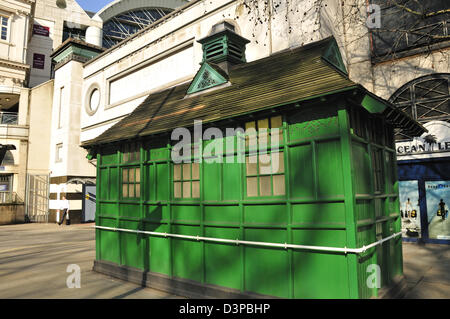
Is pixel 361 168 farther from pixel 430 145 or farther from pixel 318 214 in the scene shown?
pixel 430 145

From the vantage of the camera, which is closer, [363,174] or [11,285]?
[363,174]

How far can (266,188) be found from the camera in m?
6.09

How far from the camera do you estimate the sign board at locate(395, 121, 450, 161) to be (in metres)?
12.1

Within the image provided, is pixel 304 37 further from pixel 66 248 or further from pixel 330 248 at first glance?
pixel 66 248

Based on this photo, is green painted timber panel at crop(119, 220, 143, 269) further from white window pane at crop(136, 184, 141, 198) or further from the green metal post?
the green metal post

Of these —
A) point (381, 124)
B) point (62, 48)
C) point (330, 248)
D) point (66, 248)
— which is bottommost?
point (66, 248)

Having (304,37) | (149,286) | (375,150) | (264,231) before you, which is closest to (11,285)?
(149,286)

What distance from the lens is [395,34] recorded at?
43.2 feet

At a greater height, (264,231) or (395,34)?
(395,34)

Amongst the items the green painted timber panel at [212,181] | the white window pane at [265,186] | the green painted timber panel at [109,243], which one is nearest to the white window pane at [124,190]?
the green painted timber panel at [109,243]

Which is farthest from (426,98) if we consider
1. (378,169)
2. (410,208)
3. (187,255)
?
(187,255)

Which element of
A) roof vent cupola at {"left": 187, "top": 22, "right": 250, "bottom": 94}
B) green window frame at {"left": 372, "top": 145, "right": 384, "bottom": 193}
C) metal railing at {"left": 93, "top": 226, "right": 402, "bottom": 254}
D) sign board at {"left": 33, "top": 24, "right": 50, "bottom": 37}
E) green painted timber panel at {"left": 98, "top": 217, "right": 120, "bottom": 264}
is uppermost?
sign board at {"left": 33, "top": 24, "right": 50, "bottom": 37}

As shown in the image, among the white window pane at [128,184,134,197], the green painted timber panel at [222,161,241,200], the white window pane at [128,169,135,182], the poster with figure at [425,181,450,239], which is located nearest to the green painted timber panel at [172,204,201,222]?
the green painted timber panel at [222,161,241,200]

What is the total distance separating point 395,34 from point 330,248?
11.6 metres
